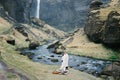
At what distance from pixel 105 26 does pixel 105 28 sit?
0.79 meters

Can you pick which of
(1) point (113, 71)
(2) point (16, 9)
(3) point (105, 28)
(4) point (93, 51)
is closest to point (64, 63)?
(1) point (113, 71)

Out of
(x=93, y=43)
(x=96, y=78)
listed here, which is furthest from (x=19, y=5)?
(x=96, y=78)

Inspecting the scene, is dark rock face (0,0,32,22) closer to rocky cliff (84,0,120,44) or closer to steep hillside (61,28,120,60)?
rocky cliff (84,0,120,44)

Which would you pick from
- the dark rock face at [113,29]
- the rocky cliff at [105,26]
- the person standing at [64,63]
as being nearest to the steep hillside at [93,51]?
the rocky cliff at [105,26]

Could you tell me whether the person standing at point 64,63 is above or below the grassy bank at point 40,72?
above

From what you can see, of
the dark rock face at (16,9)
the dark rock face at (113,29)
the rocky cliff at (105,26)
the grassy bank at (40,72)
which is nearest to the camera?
the grassy bank at (40,72)

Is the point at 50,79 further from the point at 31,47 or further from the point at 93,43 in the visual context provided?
the point at 31,47

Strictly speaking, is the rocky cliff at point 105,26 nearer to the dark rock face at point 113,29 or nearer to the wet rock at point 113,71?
the dark rock face at point 113,29

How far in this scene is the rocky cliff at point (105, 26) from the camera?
2995 inches

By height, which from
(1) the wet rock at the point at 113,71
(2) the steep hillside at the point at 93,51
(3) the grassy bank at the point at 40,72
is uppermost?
(3) the grassy bank at the point at 40,72

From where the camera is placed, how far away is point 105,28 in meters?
81.9

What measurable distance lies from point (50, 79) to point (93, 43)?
2144 inches

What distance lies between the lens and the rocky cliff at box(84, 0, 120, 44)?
250 feet

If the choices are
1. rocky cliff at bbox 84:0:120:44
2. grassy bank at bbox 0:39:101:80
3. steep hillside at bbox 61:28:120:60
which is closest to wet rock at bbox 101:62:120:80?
grassy bank at bbox 0:39:101:80
